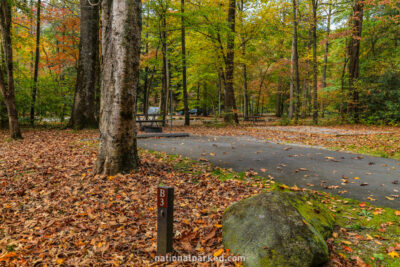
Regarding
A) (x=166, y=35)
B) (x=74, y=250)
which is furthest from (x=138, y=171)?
(x=166, y=35)

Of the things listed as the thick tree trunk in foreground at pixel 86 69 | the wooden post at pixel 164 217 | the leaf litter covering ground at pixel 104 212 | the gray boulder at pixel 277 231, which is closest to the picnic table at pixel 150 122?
the thick tree trunk in foreground at pixel 86 69

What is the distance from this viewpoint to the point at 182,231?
3.18 metres

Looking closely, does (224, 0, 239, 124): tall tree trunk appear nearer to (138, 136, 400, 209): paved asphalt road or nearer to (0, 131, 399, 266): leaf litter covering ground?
(138, 136, 400, 209): paved asphalt road

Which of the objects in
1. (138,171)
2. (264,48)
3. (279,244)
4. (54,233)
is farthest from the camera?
(264,48)

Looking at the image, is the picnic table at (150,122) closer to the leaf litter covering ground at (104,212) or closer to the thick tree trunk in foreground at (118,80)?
the leaf litter covering ground at (104,212)

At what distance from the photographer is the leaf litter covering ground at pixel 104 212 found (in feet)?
9.11

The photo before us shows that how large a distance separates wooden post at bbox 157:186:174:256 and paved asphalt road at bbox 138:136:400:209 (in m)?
2.99

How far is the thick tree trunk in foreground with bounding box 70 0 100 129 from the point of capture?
39.0ft

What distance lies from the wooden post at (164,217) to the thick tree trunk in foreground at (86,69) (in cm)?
1108

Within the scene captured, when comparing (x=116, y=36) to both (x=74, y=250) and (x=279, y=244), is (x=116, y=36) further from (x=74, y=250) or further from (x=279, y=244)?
(x=279, y=244)

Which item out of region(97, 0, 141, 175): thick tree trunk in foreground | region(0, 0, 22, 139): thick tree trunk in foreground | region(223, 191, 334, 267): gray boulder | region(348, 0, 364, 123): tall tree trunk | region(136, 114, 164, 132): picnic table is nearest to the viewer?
region(223, 191, 334, 267): gray boulder

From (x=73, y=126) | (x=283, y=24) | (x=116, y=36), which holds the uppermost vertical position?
(x=283, y=24)

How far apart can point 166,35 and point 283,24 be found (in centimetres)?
866

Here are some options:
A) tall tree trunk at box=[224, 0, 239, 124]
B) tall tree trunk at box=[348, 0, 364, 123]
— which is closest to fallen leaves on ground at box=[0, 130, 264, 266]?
tall tree trunk at box=[224, 0, 239, 124]
